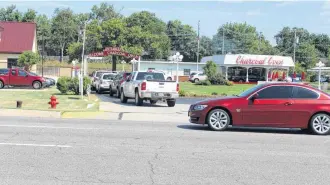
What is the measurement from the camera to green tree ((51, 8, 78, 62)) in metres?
106

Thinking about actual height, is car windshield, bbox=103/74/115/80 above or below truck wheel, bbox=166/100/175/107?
above

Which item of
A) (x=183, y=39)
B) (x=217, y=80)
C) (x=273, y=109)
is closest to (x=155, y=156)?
(x=273, y=109)

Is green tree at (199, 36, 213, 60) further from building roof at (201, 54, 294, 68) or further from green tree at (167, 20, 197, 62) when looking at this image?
building roof at (201, 54, 294, 68)

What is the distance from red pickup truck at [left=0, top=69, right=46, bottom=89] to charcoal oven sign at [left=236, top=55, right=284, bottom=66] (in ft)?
127

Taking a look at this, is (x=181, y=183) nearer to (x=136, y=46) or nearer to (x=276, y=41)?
(x=136, y=46)

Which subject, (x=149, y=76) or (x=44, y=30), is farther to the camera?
(x=44, y=30)

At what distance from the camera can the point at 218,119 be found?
576 inches

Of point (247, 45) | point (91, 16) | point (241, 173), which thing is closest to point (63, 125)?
point (241, 173)

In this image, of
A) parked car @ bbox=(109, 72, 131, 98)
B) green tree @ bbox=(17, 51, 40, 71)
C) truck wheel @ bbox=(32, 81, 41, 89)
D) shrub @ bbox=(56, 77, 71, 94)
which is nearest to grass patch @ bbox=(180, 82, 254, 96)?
parked car @ bbox=(109, 72, 131, 98)

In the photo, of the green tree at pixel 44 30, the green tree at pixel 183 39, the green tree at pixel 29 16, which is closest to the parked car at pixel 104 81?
the green tree at pixel 29 16

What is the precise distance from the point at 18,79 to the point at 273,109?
26.5 meters

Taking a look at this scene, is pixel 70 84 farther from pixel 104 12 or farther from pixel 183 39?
pixel 183 39

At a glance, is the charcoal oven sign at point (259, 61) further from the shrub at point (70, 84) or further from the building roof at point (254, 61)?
the shrub at point (70, 84)

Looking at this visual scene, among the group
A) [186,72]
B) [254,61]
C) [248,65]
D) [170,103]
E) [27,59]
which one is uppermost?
[254,61]
